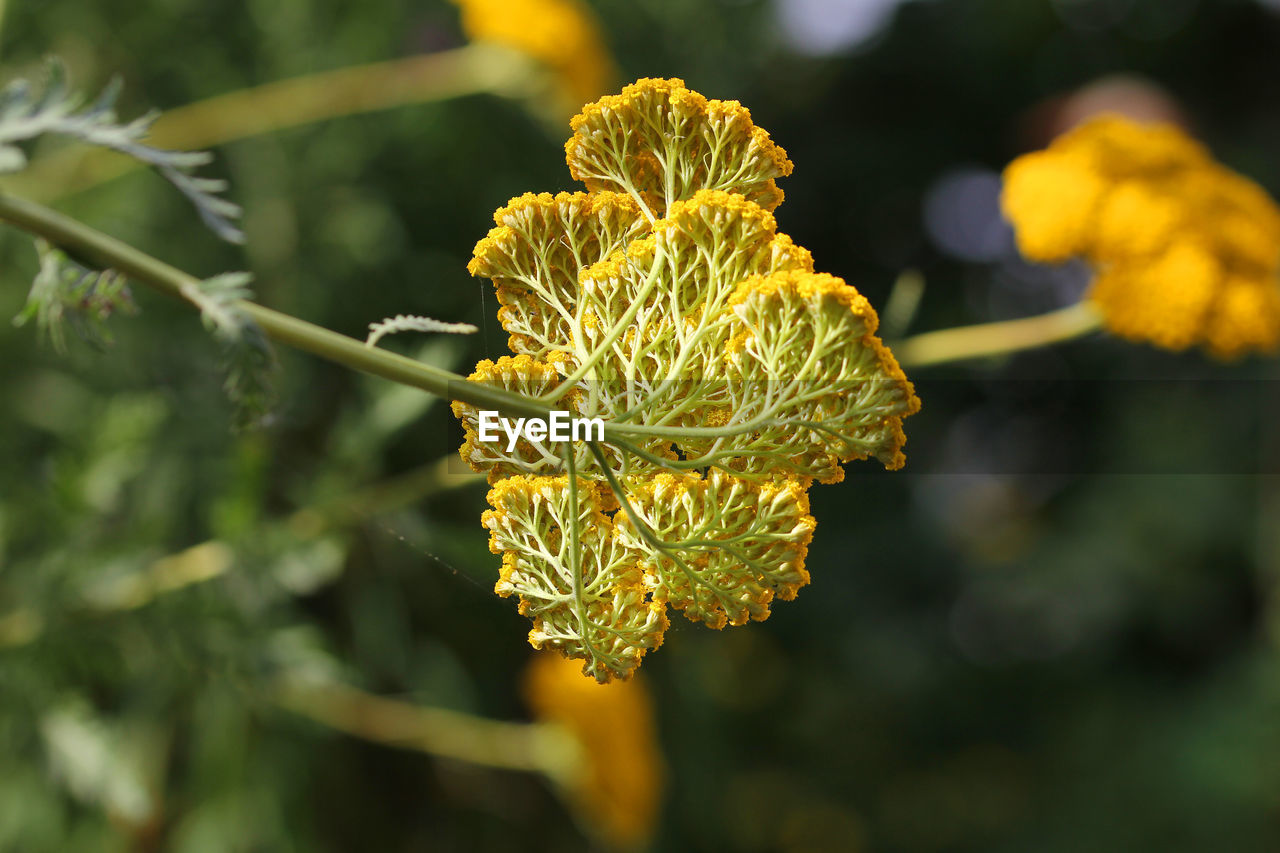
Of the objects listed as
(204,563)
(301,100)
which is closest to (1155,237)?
(204,563)

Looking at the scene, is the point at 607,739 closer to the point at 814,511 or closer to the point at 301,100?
the point at 814,511

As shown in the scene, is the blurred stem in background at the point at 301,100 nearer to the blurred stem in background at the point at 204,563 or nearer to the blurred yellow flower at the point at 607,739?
the blurred stem in background at the point at 204,563

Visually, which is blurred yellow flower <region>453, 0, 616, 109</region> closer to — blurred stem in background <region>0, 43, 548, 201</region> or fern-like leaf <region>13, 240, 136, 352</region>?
blurred stem in background <region>0, 43, 548, 201</region>

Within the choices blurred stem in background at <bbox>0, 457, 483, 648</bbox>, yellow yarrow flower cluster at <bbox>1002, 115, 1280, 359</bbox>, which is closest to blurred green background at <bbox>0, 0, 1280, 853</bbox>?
blurred stem in background at <bbox>0, 457, 483, 648</bbox>

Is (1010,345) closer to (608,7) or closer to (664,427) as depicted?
(664,427)

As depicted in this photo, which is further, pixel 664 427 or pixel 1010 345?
pixel 1010 345

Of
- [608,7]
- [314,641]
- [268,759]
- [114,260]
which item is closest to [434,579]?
[314,641]
